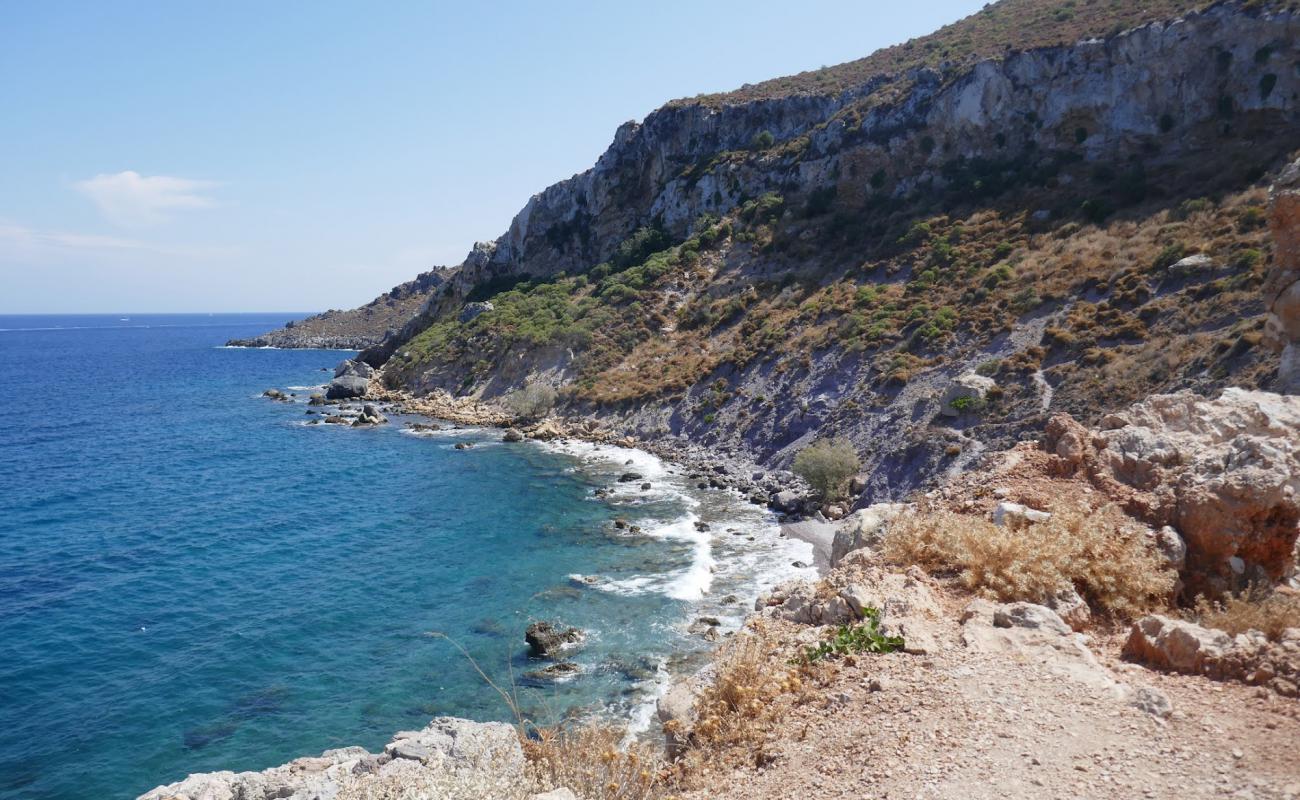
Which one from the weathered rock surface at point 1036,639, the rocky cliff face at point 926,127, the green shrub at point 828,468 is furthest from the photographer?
the rocky cliff face at point 926,127

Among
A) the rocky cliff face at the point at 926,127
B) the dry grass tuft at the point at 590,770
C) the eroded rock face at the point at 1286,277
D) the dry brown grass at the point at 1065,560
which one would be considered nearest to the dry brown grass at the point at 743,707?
the dry grass tuft at the point at 590,770

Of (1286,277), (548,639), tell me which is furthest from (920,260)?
(548,639)

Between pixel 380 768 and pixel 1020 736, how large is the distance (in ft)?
34.4

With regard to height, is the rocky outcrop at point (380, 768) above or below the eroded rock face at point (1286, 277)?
below

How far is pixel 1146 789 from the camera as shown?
19.3 feet

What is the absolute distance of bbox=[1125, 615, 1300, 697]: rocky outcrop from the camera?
7.03 meters

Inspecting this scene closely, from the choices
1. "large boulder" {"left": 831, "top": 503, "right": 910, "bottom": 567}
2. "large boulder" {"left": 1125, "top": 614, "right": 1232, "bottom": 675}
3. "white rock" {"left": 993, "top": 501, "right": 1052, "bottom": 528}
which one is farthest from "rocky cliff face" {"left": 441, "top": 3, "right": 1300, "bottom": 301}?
"large boulder" {"left": 1125, "top": 614, "right": 1232, "bottom": 675}

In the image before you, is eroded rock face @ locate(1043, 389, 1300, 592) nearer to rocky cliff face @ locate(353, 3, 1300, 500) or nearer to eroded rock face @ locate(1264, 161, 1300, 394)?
eroded rock face @ locate(1264, 161, 1300, 394)

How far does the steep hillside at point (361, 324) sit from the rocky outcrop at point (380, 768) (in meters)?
127

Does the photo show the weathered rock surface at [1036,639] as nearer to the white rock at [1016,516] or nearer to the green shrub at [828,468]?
the white rock at [1016,516]

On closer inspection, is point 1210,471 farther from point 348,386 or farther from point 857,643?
point 348,386

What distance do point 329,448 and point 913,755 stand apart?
45966 mm

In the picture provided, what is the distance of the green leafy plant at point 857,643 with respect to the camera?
8758 millimetres

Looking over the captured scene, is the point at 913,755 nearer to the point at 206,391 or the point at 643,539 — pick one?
the point at 643,539
